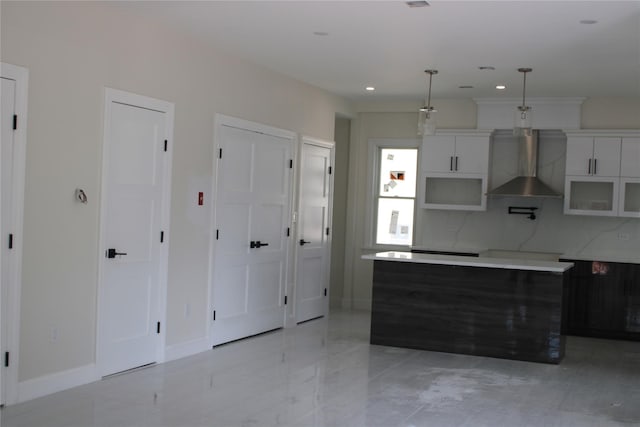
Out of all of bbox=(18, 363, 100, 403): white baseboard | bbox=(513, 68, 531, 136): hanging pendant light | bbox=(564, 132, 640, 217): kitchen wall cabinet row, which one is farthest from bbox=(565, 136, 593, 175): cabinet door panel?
bbox=(18, 363, 100, 403): white baseboard

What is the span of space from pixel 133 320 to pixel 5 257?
4.41 ft

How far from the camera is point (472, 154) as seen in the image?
880 cm

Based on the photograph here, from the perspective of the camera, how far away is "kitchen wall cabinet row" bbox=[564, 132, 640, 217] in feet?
26.5

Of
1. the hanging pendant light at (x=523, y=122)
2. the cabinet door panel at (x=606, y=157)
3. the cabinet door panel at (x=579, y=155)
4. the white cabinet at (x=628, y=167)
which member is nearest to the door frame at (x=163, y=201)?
the hanging pendant light at (x=523, y=122)

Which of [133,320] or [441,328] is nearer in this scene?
[133,320]

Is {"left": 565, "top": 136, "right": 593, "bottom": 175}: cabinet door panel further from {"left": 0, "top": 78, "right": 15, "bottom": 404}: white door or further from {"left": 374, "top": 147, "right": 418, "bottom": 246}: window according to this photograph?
{"left": 0, "top": 78, "right": 15, "bottom": 404}: white door

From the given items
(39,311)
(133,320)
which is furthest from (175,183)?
(39,311)

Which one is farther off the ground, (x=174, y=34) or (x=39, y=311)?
(x=174, y=34)

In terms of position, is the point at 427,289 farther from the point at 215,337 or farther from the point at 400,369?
the point at 215,337

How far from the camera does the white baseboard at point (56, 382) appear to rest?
4.59 metres

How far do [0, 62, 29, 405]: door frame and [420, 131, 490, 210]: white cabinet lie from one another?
18.0 ft

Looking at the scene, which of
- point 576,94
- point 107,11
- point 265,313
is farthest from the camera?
point 576,94

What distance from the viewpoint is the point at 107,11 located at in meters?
5.14

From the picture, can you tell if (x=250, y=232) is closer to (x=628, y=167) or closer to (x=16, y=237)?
(x=16, y=237)
